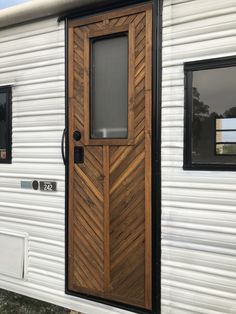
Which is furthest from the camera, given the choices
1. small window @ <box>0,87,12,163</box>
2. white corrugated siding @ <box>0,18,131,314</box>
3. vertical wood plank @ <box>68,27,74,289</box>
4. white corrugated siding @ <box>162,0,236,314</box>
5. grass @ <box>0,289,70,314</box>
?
small window @ <box>0,87,12,163</box>

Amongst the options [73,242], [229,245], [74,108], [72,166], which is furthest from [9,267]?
[229,245]

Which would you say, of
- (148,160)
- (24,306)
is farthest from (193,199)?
(24,306)

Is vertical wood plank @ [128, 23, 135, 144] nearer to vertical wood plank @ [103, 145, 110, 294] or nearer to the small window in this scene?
vertical wood plank @ [103, 145, 110, 294]

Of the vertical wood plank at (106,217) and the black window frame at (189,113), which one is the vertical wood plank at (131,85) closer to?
the vertical wood plank at (106,217)

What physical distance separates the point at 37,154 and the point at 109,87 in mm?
1018

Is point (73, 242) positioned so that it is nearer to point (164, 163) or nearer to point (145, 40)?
point (164, 163)

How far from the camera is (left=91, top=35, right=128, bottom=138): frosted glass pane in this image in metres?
3.36

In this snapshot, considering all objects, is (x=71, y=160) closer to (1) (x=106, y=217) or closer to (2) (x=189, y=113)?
(1) (x=106, y=217)

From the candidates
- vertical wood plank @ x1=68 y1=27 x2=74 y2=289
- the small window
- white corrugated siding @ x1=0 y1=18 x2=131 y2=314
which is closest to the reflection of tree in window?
vertical wood plank @ x1=68 y1=27 x2=74 y2=289

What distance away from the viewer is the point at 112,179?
11.0ft

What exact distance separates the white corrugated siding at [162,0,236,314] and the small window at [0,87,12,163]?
176cm

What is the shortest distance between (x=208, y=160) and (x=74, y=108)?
1329 millimetres

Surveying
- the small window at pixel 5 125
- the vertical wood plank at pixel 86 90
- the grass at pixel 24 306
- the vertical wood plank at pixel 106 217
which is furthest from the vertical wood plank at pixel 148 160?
the small window at pixel 5 125

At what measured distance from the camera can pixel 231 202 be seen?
2854 millimetres
